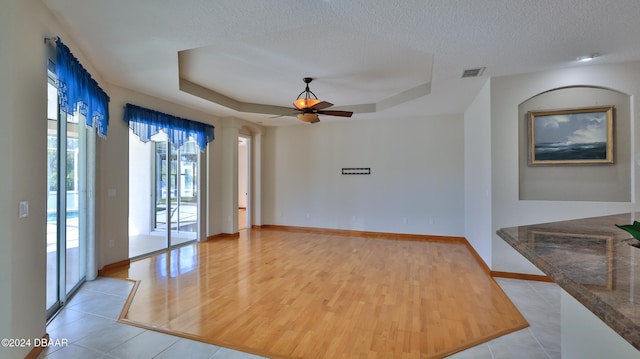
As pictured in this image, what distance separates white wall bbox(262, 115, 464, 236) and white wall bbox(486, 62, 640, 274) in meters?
2.21

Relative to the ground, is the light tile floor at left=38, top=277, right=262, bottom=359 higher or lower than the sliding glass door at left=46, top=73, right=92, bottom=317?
lower

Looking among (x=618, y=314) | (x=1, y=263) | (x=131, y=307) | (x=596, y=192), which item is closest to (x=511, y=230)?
(x=618, y=314)

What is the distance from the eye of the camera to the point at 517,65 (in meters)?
3.34

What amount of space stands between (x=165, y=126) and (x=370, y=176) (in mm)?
4236

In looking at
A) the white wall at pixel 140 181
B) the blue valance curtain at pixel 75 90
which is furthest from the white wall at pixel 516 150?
the white wall at pixel 140 181

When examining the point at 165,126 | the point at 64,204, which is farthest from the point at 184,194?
the point at 64,204

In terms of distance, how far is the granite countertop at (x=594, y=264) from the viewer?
68 centimetres

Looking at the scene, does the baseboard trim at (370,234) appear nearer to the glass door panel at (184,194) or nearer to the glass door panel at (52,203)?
the glass door panel at (184,194)

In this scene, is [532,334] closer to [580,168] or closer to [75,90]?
[580,168]

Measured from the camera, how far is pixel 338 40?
297cm

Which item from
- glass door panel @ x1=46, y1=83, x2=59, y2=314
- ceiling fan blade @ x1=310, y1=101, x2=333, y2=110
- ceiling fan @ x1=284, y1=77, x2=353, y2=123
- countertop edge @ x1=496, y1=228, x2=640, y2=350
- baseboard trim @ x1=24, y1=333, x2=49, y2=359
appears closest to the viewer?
countertop edge @ x1=496, y1=228, x2=640, y2=350

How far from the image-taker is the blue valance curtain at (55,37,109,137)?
7.98 ft

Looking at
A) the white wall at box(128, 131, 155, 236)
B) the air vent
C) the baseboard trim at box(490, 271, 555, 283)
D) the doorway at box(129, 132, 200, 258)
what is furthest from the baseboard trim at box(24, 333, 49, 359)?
the air vent

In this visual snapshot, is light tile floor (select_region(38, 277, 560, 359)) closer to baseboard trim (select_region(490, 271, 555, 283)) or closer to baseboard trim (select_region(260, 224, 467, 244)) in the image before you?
baseboard trim (select_region(490, 271, 555, 283))
